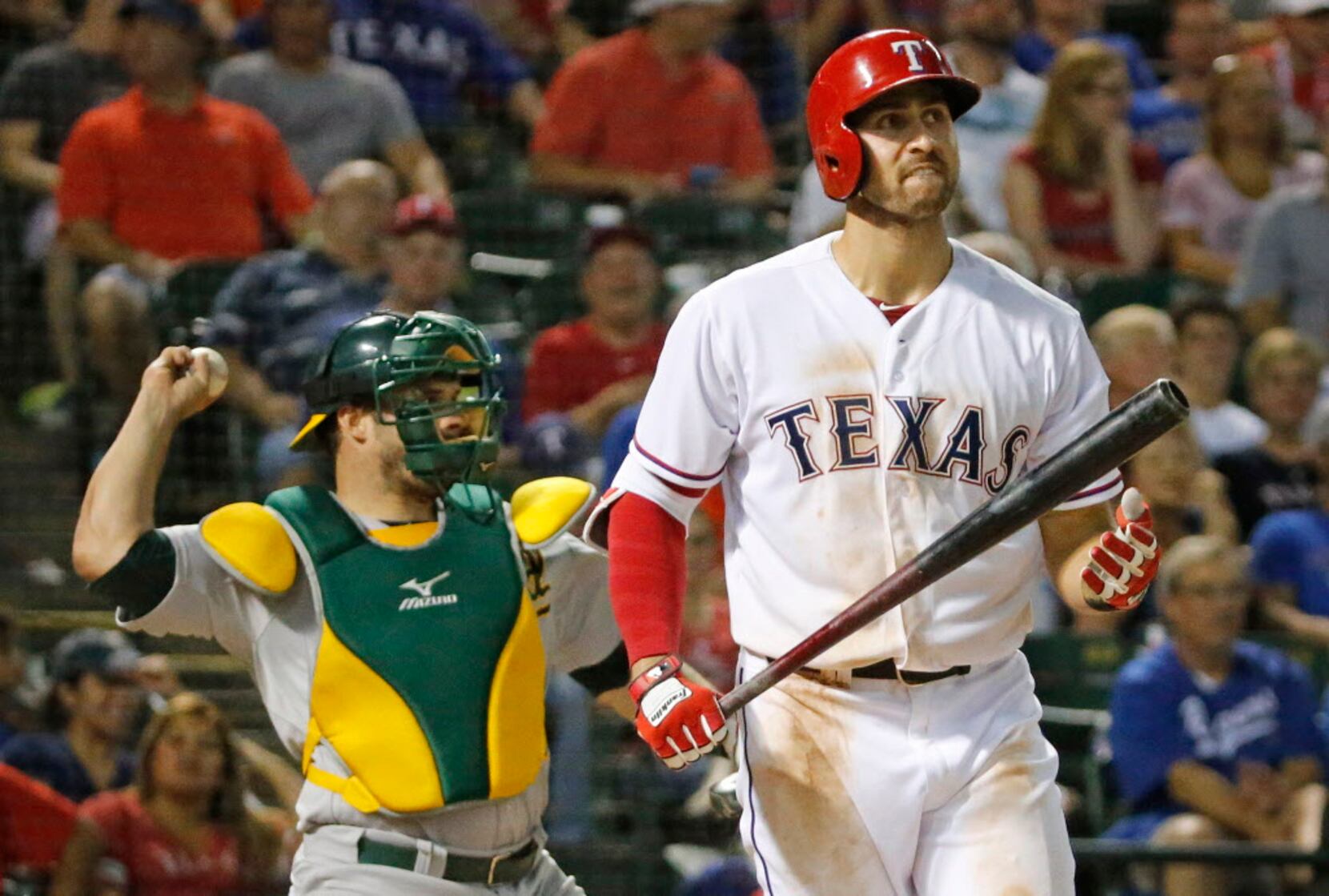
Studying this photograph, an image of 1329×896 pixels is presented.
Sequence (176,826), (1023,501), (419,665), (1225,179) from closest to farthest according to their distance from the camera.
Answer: (1023,501) < (419,665) < (176,826) < (1225,179)

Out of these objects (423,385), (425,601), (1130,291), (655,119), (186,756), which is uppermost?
(655,119)

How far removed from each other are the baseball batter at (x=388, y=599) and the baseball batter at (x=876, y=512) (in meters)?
0.40

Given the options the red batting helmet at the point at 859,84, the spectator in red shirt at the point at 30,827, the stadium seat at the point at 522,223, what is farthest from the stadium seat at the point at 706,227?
the red batting helmet at the point at 859,84

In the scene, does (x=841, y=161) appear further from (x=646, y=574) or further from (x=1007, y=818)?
(x=1007, y=818)

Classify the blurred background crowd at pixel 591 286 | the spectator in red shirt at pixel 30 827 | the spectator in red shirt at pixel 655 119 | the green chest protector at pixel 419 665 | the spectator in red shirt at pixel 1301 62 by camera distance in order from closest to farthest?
the green chest protector at pixel 419 665
the spectator in red shirt at pixel 30 827
the blurred background crowd at pixel 591 286
the spectator in red shirt at pixel 655 119
the spectator in red shirt at pixel 1301 62

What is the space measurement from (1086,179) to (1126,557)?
205 inches

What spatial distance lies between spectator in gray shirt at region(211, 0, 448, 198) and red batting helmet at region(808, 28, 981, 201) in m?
4.63

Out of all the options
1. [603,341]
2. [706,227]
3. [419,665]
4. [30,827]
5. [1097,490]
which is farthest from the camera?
[706,227]

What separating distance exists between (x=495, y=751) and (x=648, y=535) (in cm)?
49

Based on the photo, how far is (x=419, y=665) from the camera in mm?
3895

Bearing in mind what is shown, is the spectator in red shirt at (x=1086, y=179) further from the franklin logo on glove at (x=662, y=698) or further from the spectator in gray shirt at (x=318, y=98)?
the franklin logo on glove at (x=662, y=698)

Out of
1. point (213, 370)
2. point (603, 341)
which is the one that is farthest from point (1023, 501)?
point (603, 341)

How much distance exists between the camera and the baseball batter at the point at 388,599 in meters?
3.83

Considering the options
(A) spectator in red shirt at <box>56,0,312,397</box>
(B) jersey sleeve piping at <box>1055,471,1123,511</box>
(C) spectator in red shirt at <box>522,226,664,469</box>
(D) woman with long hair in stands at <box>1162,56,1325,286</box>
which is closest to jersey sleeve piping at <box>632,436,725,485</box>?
(B) jersey sleeve piping at <box>1055,471,1123,511</box>
